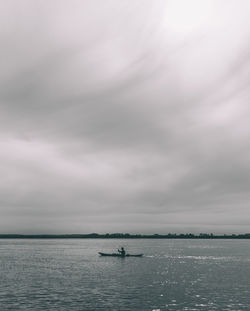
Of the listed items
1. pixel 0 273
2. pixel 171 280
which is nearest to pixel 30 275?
pixel 0 273

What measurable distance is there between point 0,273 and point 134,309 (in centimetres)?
A: 6467

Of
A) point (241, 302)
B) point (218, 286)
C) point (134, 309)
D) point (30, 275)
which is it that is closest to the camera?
point (134, 309)

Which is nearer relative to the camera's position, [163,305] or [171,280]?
[163,305]

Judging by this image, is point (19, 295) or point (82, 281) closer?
point (19, 295)

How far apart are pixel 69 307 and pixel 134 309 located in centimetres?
1016

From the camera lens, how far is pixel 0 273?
11719cm

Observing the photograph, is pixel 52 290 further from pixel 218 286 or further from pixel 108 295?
pixel 218 286

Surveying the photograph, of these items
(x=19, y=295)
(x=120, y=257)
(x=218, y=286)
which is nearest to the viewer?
(x=19, y=295)

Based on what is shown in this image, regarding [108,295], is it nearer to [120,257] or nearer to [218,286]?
[218,286]

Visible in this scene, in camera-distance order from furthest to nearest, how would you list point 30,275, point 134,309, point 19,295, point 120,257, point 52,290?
point 120,257
point 30,275
point 52,290
point 19,295
point 134,309

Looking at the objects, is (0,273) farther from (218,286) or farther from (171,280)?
(218,286)

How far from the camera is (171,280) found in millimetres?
101875

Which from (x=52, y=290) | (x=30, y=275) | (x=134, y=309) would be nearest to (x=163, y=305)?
(x=134, y=309)

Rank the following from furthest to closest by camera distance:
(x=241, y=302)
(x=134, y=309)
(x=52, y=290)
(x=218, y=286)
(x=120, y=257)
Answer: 1. (x=120, y=257)
2. (x=218, y=286)
3. (x=52, y=290)
4. (x=241, y=302)
5. (x=134, y=309)
